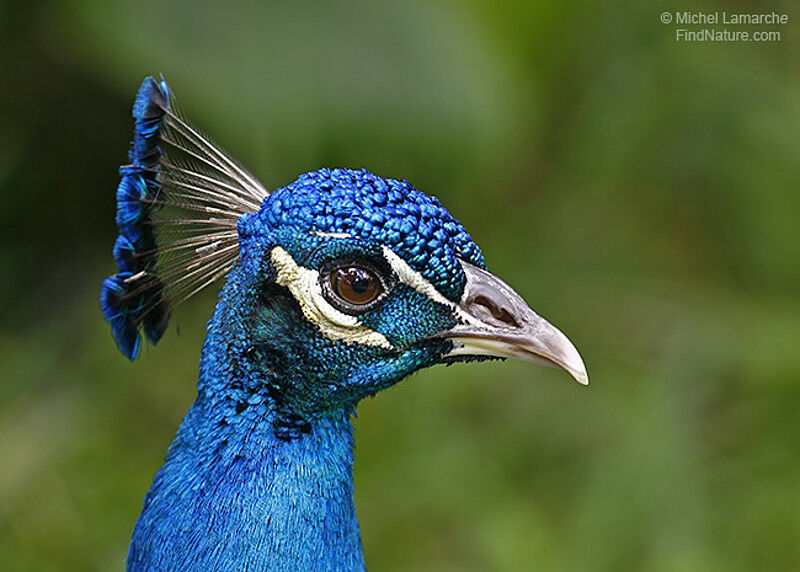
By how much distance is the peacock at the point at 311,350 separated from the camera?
1.17m

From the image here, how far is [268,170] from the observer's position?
2045mm

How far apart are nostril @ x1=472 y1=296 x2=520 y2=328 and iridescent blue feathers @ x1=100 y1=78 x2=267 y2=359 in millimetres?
331

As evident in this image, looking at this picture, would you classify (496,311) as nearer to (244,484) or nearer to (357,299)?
(357,299)

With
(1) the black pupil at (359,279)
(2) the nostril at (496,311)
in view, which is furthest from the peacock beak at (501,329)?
(1) the black pupil at (359,279)

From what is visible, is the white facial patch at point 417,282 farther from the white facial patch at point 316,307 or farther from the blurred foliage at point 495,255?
the blurred foliage at point 495,255

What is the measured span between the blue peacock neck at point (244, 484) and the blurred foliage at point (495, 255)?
90 centimetres

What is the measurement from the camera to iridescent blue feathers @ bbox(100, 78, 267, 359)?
131 centimetres

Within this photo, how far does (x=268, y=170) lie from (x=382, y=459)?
27.6 inches

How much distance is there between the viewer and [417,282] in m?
1.18

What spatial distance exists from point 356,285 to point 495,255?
1.49 m

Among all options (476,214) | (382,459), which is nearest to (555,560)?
(382,459)

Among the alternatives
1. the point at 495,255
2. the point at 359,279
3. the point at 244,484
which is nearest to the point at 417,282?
the point at 359,279

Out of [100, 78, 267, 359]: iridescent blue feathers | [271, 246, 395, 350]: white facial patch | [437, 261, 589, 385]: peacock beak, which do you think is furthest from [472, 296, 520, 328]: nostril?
[100, 78, 267, 359]: iridescent blue feathers

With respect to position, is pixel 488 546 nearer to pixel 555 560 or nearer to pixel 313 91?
pixel 555 560
